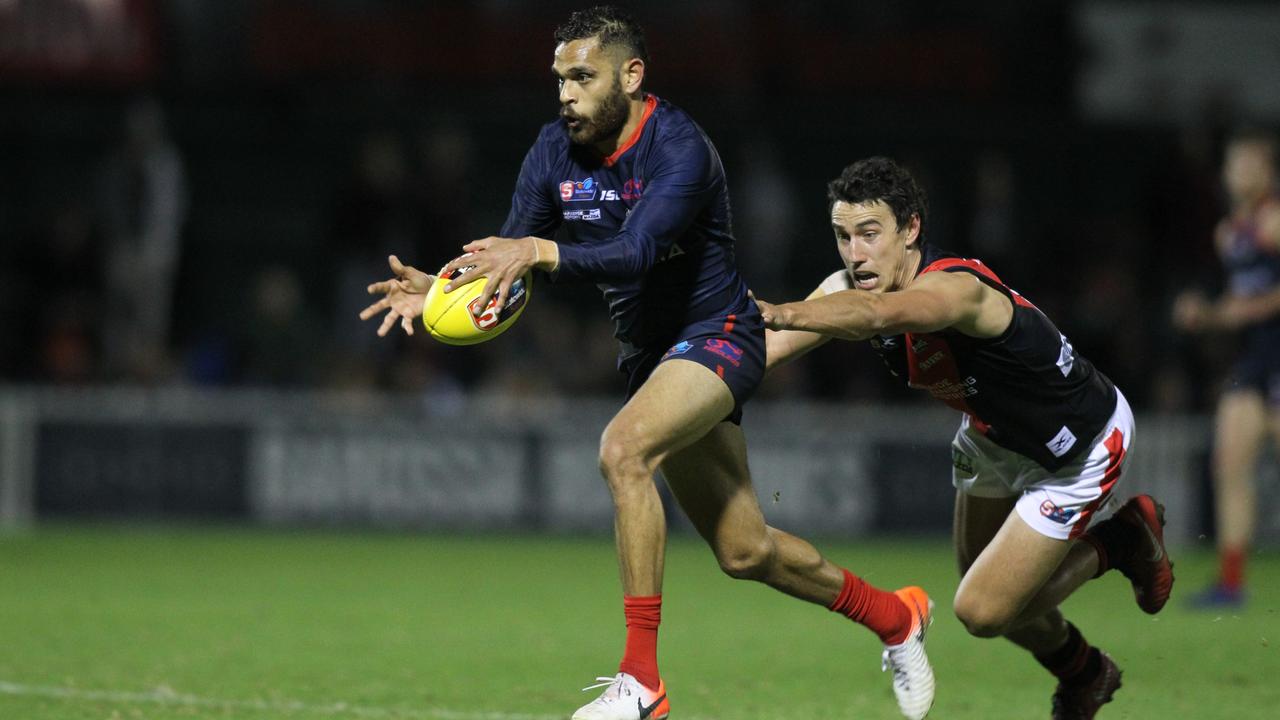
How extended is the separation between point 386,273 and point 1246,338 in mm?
7875

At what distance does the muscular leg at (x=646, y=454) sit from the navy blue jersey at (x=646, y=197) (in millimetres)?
441

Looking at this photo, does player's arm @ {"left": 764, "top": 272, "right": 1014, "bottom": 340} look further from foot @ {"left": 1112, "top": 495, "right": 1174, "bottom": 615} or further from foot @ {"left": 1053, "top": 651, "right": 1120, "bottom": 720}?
foot @ {"left": 1053, "top": 651, "right": 1120, "bottom": 720}

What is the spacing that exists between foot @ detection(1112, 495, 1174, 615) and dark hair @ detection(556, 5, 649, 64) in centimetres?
252

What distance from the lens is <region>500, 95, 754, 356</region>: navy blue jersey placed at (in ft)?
20.7

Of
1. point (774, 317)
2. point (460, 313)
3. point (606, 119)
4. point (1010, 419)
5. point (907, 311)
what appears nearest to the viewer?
point (774, 317)

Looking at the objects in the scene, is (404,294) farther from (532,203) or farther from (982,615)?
(982,615)

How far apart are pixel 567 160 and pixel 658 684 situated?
77.5 inches

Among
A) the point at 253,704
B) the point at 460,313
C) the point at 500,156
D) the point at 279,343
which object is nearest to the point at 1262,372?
the point at 460,313

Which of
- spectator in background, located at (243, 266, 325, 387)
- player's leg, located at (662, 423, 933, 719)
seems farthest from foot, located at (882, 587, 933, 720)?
spectator in background, located at (243, 266, 325, 387)

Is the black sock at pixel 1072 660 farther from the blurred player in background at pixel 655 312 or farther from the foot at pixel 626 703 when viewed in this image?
the foot at pixel 626 703

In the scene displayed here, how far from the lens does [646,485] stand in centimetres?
606

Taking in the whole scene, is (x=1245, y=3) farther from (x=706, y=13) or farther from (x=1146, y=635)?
(x=1146, y=635)

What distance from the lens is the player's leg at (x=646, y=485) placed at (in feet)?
19.1

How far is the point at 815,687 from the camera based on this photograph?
7504 millimetres
